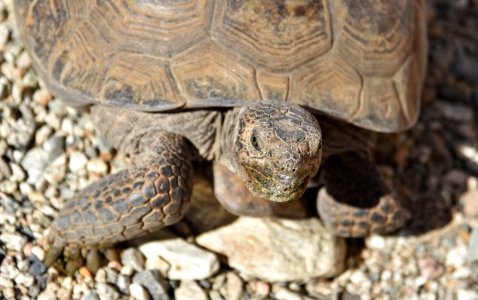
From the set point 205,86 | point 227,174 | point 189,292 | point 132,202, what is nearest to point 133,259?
point 189,292

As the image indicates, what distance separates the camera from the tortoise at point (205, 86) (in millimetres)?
4250

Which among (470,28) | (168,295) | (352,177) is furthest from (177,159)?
(470,28)

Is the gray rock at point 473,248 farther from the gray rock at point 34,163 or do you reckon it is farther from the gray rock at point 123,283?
the gray rock at point 34,163

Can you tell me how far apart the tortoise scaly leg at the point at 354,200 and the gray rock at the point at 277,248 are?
15cm

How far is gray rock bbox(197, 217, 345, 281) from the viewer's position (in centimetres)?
478

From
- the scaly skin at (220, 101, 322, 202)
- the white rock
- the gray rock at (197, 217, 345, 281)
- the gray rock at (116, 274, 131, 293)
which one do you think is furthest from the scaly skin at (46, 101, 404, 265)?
the white rock

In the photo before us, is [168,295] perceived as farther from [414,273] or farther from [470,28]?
[470,28]

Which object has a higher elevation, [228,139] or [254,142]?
[254,142]

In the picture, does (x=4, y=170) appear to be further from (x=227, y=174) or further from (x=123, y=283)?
(x=227, y=174)

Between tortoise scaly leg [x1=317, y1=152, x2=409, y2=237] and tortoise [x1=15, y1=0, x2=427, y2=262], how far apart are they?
0.06 feet

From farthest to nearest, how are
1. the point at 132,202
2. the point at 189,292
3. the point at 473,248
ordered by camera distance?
the point at 473,248 → the point at 189,292 → the point at 132,202

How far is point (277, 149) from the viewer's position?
149 inches

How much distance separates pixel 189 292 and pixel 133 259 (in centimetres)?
40

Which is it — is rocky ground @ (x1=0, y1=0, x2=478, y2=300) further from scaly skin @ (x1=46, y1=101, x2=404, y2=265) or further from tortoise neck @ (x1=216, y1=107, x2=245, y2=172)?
tortoise neck @ (x1=216, y1=107, x2=245, y2=172)
